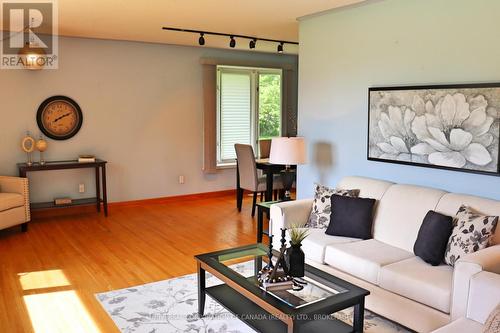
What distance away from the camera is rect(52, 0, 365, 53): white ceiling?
4.15 m

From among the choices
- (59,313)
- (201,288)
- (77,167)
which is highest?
(77,167)

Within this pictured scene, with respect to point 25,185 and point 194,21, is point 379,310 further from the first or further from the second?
point 25,185

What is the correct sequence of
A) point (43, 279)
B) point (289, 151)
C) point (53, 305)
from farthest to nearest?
point (289, 151) < point (43, 279) < point (53, 305)

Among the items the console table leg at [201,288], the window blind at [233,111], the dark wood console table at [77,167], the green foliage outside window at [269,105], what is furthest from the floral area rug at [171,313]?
the green foliage outside window at [269,105]

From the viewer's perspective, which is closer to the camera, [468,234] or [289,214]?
[468,234]

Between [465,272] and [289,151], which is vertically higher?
[289,151]

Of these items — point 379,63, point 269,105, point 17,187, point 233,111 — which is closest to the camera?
point 379,63

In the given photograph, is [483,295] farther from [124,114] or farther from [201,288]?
[124,114]

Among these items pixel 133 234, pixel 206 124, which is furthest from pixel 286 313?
pixel 206 124

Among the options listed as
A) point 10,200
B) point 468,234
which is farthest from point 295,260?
point 10,200

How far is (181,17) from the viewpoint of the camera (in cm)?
479

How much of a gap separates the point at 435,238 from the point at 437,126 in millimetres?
991

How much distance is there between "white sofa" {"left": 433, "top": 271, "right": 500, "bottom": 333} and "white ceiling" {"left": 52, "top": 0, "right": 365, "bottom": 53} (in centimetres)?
268

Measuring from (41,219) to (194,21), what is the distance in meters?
3.32
